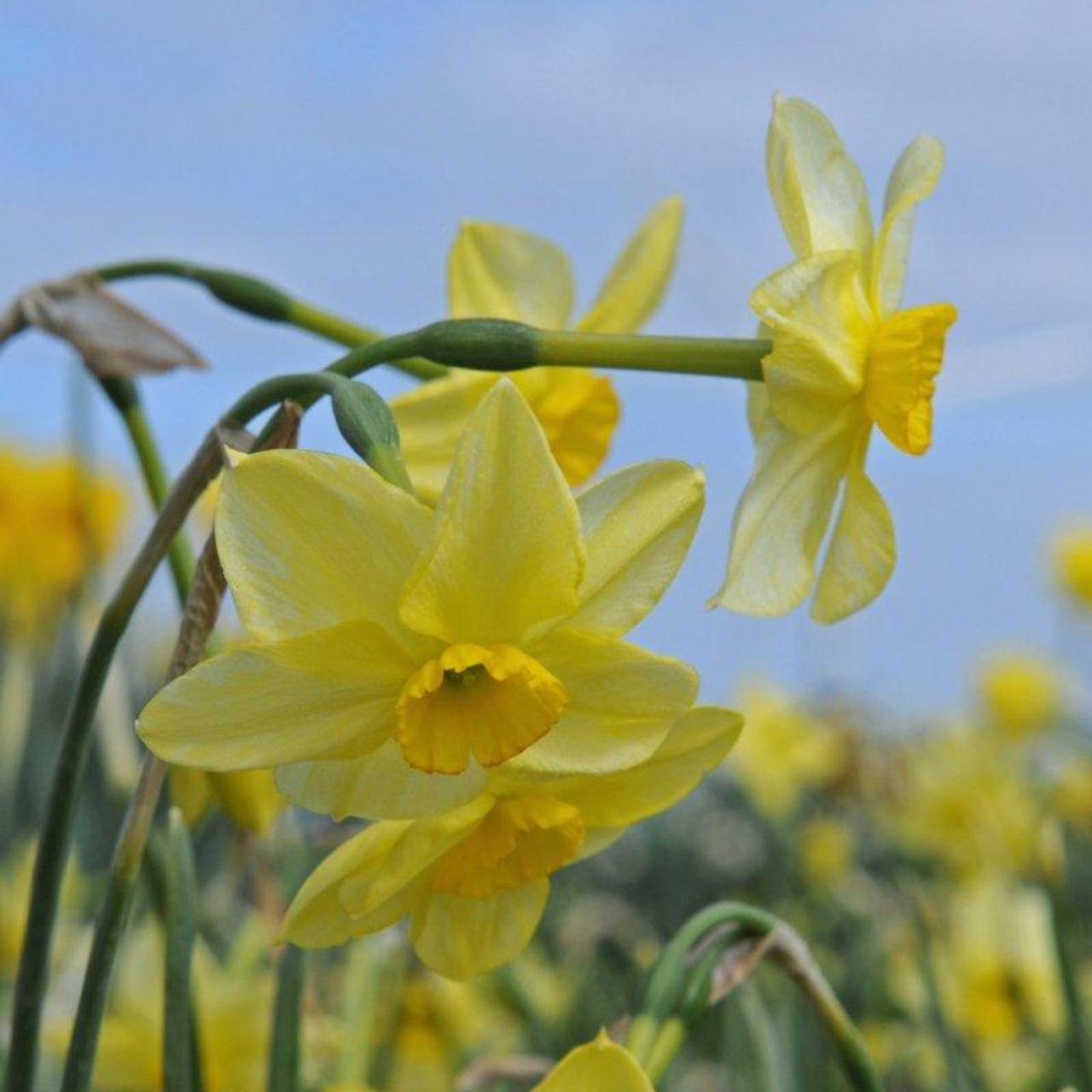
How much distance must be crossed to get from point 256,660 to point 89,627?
1403mm

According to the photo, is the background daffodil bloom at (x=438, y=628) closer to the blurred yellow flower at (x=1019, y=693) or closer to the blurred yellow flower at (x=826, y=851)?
the blurred yellow flower at (x=826, y=851)

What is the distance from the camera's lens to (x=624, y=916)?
4.41 meters

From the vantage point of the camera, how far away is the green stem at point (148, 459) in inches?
42.0

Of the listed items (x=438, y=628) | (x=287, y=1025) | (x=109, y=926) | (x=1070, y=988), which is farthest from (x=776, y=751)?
(x=438, y=628)

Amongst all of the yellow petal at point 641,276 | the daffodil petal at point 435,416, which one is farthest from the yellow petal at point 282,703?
the yellow petal at point 641,276

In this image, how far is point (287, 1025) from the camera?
45.3 inches

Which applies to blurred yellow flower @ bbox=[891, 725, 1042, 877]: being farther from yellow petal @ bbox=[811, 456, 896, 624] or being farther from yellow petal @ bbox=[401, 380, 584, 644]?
yellow petal @ bbox=[401, 380, 584, 644]

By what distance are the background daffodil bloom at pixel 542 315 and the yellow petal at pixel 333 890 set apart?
0.30 metres

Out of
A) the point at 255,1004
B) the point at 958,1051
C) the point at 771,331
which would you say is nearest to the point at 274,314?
the point at 771,331

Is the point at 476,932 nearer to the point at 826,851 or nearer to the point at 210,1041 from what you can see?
the point at 210,1041

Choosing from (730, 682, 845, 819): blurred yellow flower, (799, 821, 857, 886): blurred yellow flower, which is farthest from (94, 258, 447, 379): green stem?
(799, 821, 857, 886): blurred yellow flower

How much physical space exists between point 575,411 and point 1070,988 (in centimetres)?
70

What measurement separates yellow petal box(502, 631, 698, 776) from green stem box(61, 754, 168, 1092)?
235mm

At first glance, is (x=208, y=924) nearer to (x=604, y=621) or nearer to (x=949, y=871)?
(x=604, y=621)
